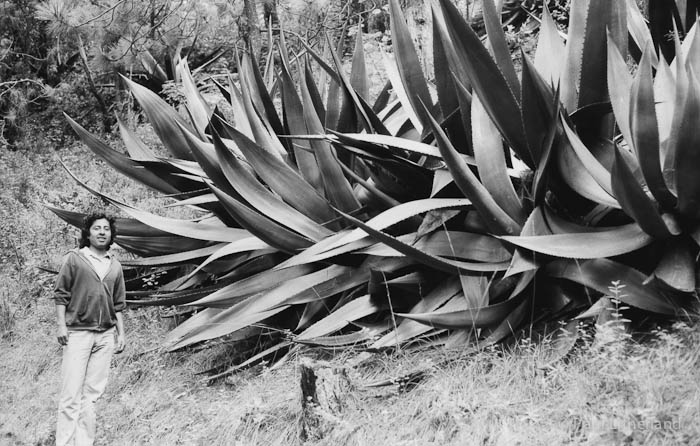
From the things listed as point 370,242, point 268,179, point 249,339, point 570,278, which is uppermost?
point 268,179

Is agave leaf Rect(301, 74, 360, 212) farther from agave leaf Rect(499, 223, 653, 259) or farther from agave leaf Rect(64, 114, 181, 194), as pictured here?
agave leaf Rect(64, 114, 181, 194)

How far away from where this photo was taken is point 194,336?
389cm

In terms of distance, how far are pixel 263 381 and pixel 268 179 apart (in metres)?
1.04

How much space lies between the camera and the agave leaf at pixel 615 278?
2848 mm

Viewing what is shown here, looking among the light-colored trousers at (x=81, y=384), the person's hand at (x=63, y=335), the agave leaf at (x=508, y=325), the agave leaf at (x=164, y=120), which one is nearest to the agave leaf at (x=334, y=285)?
the agave leaf at (x=508, y=325)

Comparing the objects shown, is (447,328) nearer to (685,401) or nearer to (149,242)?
(685,401)

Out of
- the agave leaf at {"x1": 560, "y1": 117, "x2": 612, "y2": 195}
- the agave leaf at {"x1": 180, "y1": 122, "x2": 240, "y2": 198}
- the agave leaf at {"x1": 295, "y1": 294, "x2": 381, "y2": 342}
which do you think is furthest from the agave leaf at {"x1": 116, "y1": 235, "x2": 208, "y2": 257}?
the agave leaf at {"x1": 560, "y1": 117, "x2": 612, "y2": 195}

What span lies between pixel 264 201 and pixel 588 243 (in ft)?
5.54

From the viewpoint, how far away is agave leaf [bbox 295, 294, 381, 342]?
353cm

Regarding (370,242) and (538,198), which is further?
(370,242)

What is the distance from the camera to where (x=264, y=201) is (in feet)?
12.9

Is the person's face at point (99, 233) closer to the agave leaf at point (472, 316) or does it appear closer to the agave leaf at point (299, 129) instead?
the agave leaf at point (299, 129)

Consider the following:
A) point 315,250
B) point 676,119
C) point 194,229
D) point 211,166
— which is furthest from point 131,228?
point 676,119

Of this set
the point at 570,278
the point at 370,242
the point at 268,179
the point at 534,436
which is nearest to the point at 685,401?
the point at 534,436
